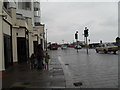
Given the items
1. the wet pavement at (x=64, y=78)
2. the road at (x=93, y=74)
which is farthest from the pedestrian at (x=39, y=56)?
the road at (x=93, y=74)

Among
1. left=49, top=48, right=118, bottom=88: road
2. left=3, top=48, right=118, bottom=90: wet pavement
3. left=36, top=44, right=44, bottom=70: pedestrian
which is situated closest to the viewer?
left=3, top=48, right=118, bottom=90: wet pavement

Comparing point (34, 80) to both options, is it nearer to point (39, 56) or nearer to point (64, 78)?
point (64, 78)

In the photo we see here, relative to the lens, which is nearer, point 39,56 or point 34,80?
point 34,80

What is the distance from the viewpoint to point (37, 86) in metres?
8.52

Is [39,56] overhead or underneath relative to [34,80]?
overhead

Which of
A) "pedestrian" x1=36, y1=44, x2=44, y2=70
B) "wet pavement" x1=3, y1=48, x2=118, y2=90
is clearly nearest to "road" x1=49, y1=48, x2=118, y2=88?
"wet pavement" x1=3, y1=48, x2=118, y2=90

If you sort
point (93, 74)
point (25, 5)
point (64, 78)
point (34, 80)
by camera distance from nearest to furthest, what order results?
point (34, 80)
point (64, 78)
point (93, 74)
point (25, 5)

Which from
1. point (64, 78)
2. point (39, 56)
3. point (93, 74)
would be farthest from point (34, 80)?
point (39, 56)

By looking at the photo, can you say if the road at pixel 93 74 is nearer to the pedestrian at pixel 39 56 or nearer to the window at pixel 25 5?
the pedestrian at pixel 39 56

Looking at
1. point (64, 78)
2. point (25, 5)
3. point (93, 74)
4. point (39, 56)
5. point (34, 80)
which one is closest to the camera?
point (34, 80)

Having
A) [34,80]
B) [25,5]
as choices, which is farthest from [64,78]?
[25,5]

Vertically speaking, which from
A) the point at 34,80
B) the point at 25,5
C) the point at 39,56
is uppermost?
the point at 25,5

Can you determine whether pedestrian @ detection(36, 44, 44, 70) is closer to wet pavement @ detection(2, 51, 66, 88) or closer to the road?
the road

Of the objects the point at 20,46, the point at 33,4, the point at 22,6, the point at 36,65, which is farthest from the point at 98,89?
the point at 33,4
